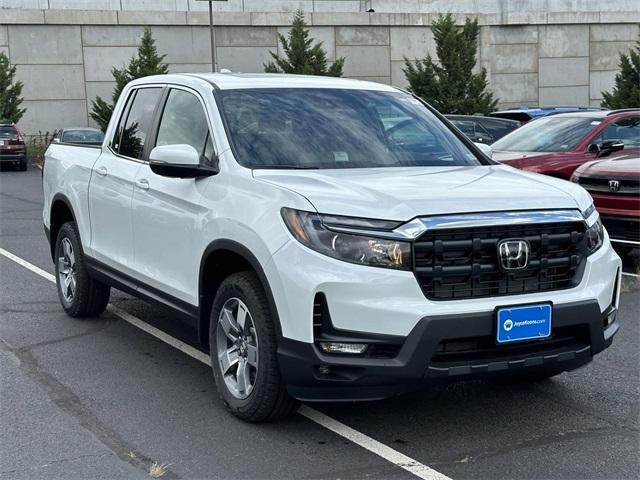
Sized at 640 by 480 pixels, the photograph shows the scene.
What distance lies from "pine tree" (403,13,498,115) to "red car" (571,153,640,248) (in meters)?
24.1

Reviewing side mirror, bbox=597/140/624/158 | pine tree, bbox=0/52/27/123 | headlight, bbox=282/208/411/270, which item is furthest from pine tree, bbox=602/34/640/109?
headlight, bbox=282/208/411/270

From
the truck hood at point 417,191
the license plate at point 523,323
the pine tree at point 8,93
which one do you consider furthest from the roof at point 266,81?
the pine tree at point 8,93

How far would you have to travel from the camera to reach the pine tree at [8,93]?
111ft

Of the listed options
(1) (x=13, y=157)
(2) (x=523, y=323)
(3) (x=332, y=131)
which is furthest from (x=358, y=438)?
(1) (x=13, y=157)

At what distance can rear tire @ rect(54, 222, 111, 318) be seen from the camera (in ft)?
23.7

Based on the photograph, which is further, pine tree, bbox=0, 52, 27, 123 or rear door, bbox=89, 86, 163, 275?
pine tree, bbox=0, 52, 27, 123

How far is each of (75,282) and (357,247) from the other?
381cm

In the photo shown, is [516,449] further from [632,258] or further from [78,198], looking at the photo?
[632,258]

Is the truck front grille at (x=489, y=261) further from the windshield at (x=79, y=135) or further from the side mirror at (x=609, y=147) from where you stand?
the windshield at (x=79, y=135)

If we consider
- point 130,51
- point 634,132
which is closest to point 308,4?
point 130,51

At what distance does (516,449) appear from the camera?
15.0 ft

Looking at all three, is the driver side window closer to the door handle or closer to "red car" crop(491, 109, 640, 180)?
"red car" crop(491, 109, 640, 180)

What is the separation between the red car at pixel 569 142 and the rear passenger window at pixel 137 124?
5.69 metres

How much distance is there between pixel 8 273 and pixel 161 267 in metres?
4.47
